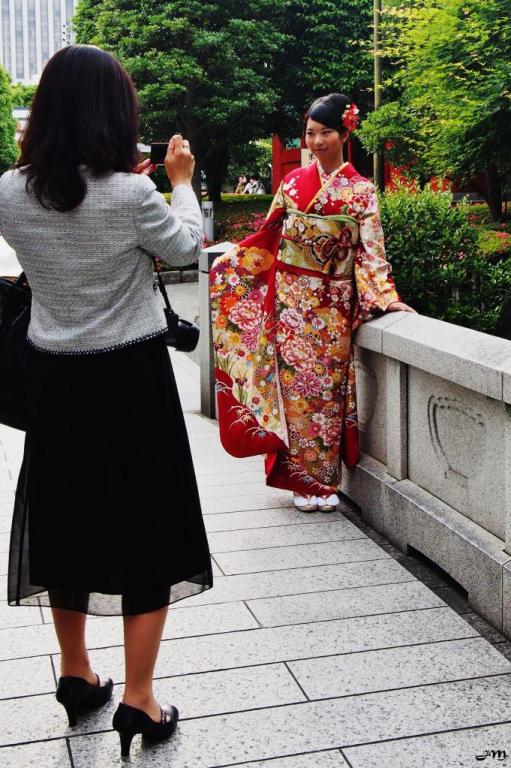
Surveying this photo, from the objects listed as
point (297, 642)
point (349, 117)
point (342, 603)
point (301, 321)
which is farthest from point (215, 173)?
point (297, 642)

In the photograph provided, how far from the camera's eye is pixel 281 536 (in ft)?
14.8

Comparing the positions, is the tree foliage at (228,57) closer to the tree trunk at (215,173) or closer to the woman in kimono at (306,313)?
the tree trunk at (215,173)

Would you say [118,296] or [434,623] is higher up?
[118,296]

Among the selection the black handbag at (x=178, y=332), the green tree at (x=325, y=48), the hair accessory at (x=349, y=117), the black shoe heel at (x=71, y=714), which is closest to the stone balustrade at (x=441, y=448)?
the hair accessory at (x=349, y=117)

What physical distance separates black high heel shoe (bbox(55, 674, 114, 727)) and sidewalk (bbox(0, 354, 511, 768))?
0.04 m

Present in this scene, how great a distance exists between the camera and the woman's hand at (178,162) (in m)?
2.72

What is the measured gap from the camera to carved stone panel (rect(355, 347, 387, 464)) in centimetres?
467

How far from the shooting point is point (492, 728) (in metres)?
2.77

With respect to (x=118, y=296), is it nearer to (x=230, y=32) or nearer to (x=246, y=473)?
(x=246, y=473)

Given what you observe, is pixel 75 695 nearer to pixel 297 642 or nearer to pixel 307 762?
pixel 307 762

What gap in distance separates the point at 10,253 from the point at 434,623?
2.79 meters

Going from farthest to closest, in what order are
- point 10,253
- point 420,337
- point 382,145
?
1. point 382,145
2. point 10,253
3. point 420,337

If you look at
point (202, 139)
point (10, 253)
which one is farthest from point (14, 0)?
point (10, 253)

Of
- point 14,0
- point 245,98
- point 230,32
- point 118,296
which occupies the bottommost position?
point 118,296
